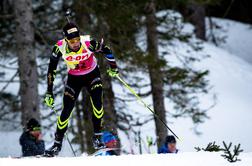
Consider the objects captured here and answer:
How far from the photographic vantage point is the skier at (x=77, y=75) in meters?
8.86

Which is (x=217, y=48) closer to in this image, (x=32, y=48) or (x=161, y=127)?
(x=161, y=127)

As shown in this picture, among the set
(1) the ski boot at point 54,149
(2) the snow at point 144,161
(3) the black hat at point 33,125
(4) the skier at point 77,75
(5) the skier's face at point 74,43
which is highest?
(5) the skier's face at point 74,43

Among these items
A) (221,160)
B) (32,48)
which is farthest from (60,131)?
(32,48)

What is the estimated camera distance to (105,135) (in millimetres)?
10461

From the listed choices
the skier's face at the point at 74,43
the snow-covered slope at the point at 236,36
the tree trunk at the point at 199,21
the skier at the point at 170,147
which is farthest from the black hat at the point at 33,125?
the snow-covered slope at the point at 236,36

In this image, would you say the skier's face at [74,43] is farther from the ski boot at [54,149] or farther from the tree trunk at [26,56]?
the tree trunk at [26,56]

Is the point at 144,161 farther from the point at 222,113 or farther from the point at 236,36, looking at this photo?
the point at 236,36

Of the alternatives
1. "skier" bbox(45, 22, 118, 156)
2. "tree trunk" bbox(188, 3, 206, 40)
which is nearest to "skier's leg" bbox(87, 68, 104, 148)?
"skier" bbox(45, 22, 118, 156)

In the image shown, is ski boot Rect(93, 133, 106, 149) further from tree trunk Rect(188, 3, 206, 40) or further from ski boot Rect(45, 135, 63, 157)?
tree trunk Rect(188, 3, 206, 40)

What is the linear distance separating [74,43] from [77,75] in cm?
64

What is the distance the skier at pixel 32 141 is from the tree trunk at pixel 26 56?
2.21 m

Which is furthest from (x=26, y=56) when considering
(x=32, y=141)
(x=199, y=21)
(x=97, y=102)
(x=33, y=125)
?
Answer: (x=199, y=21)

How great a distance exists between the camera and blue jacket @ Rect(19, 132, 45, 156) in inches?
423

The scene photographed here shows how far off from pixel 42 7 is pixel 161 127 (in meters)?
6.07
